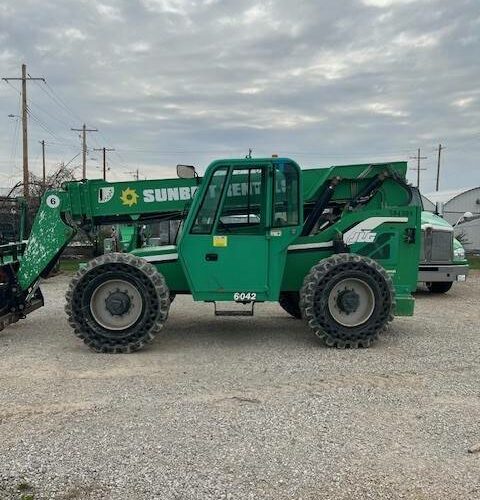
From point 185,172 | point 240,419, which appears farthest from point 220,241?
point 240,419

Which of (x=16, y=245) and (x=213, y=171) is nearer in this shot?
(x=213, y=171)

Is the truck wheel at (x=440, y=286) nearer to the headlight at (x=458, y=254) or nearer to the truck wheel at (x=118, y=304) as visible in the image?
the headlight at (x=458, y=254)

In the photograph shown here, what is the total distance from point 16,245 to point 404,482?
6.82 metres

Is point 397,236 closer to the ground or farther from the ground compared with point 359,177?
closer to the ground

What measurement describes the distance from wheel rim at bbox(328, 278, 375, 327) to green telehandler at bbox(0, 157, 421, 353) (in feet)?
0.04

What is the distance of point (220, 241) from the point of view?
7438 millimetres

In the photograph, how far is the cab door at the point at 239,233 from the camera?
7414 millimetres

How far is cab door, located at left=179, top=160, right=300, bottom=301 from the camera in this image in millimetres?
7414

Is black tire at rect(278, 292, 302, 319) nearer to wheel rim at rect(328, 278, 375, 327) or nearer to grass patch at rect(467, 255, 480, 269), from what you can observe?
wheel rim at rect(328, 278, 375, 327)

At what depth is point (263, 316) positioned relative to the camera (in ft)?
32.4

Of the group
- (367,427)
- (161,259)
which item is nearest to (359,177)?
(161,259)

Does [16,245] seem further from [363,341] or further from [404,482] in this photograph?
[404,482]

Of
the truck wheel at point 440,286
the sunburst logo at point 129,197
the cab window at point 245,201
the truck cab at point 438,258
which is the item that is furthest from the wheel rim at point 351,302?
the truck wheel at point 440,286

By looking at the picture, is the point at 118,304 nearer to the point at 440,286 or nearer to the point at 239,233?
the point at 239,233
